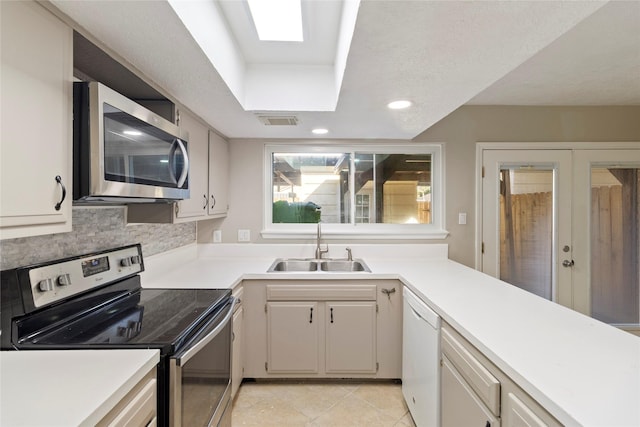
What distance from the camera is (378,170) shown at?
9.32 feet

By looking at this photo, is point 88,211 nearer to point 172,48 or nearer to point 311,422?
point 172,48

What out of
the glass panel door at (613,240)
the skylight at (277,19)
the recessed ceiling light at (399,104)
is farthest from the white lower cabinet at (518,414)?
the glass panel door at (613,240)

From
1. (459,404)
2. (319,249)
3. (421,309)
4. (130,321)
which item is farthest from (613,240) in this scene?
(130,321)

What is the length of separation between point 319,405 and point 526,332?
1.44m

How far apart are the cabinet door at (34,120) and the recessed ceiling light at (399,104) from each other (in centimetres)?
149

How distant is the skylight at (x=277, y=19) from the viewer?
1.37 meters

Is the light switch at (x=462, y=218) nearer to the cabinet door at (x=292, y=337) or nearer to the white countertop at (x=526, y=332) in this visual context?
the white countertop at (x=526, y=332)

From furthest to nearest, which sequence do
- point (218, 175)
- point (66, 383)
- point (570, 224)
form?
point (570, 224) < point (218, 175) < point (66, 383)

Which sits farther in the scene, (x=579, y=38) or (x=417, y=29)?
(x=579, y=38)

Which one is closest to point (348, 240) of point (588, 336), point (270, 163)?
point (270, 163)

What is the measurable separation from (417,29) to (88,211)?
1683 mm

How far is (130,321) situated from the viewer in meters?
1.22

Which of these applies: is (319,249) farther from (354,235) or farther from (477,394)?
(477,394)

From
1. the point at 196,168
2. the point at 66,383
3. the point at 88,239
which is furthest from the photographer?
the point at 196,168
